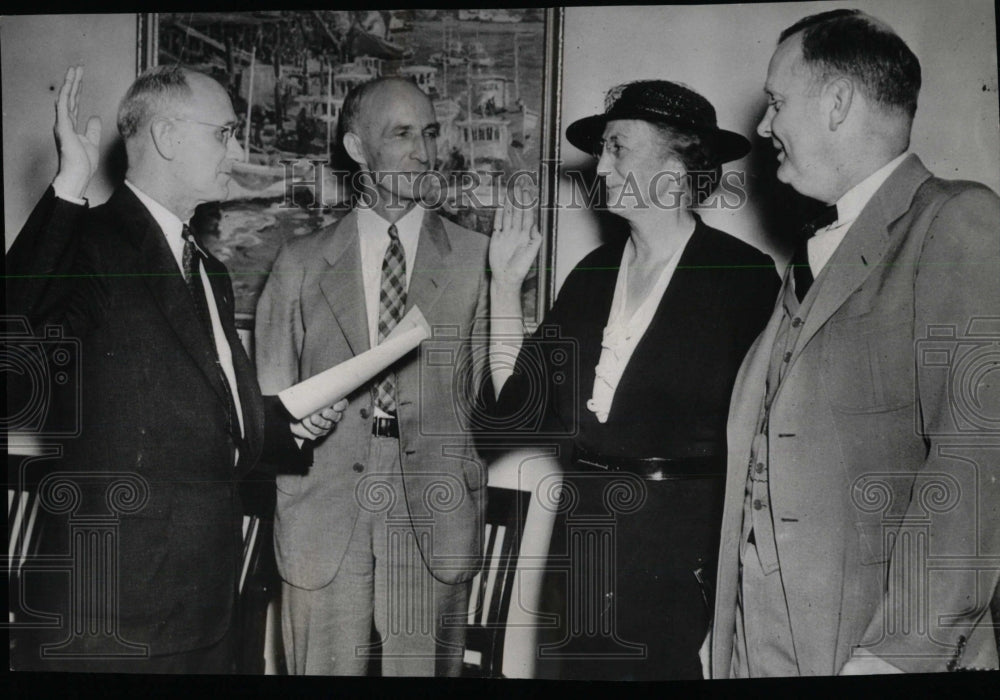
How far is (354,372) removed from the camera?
3.46m

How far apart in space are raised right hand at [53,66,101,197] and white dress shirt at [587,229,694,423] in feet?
6.59

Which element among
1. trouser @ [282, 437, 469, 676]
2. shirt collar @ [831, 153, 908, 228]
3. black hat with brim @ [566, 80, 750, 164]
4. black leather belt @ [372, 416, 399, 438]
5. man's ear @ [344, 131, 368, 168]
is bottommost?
trouser @ [282, 437, 469, 676]

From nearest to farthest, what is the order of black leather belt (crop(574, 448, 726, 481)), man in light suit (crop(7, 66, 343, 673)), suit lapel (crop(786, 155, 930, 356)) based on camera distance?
suit lapel (crop(786, 155, 930, 356)) → black leather belt (crop(574, 448, 726, 481)) → man in light suit (crop(7, 66, 343, 673))

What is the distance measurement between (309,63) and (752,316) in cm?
188

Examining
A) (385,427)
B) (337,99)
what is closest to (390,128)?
(337,99)

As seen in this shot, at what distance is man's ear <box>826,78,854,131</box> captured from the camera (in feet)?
10.9

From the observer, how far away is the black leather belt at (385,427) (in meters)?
3.48

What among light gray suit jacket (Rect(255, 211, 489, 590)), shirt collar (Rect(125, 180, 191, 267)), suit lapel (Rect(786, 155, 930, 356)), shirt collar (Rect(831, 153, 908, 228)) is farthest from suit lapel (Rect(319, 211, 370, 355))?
shirt collar (Rect(831, 153, 908, 228))

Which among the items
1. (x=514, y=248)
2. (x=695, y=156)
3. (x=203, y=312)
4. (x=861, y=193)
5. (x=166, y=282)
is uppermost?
(x=695, y=156)

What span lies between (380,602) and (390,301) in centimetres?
110

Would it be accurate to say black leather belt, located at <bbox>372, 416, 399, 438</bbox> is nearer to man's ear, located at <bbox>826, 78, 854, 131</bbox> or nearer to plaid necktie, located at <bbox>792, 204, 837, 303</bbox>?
plaid necktie, located at <bbox>792, 204, 837, 303</bbox>

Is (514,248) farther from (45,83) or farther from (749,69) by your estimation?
(45,83)

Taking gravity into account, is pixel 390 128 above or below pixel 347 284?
above

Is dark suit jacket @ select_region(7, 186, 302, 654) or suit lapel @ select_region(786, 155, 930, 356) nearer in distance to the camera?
suit lapel @ select_region(786, 155, 930, 356)
